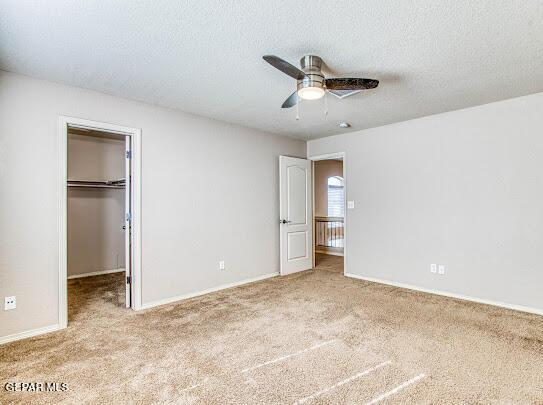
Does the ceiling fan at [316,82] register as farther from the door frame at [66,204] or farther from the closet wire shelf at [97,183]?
the closet wire shelf at [97,183]

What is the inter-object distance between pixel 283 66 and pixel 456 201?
121 inches

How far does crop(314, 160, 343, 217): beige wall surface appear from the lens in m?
8.84

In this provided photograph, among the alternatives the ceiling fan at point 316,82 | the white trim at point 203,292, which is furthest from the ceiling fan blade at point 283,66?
the white trim at point 203,292

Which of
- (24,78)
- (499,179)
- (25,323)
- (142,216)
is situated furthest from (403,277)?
(24,78)

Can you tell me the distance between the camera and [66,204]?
3.04m

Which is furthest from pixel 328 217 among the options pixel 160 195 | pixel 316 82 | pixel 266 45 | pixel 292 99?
pixel 266 45

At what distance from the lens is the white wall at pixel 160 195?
9.18 feet

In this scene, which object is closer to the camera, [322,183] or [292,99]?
[292,99]

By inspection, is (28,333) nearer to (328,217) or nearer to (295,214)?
(295,214)

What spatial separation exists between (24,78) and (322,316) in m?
3.79

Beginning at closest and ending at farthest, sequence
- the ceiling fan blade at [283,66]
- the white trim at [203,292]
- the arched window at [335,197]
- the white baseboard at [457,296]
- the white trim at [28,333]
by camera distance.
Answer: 1. the ceiling fan blade at [283,66]
2. the white trim at [28,333]
3. the white baseboard at [457,296]
4. the white trim at [203,292]
5. the arched window at [335,197]

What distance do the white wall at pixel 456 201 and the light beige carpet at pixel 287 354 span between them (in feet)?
1.58

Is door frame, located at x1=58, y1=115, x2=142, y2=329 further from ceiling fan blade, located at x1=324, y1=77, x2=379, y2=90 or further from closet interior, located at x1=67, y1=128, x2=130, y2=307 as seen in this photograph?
ceiling fan blade, located at x1=324, y1=77, x2=379, y2=90

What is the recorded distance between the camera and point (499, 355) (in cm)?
247
